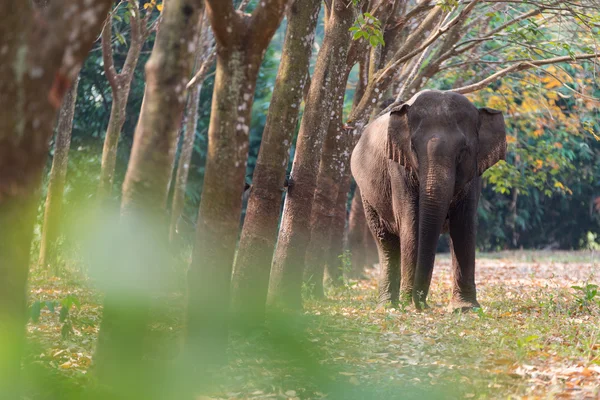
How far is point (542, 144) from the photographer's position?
1959 cm

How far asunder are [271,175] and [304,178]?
1.70 metres

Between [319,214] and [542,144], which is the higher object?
[542,144]

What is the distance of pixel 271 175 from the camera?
8.70 metres

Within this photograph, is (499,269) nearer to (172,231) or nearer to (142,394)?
(172,231)

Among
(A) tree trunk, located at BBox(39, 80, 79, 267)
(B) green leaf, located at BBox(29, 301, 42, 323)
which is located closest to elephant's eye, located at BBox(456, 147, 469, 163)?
(B) green leaf, located at BBox(29, 301, 42, 323)

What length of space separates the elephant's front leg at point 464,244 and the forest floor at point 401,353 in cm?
33

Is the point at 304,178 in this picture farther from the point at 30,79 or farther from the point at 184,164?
the point at 184,164

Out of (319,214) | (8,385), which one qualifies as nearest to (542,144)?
(319,214)

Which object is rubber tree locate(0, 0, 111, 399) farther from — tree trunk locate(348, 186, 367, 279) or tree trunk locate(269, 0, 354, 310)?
tree trunk locate(348, 186, 367, 279)

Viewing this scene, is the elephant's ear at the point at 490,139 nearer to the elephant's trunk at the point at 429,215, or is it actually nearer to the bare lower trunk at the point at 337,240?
the elephant's trunk at the point at 429,215

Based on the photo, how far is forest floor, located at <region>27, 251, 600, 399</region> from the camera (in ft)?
20.2

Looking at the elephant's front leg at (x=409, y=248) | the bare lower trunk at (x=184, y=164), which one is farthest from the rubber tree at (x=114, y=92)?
the elephant's front leg at (x=409, y=248)

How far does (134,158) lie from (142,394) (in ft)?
5.09

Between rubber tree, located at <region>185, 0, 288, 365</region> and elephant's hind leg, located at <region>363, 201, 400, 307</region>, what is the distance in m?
4.93
